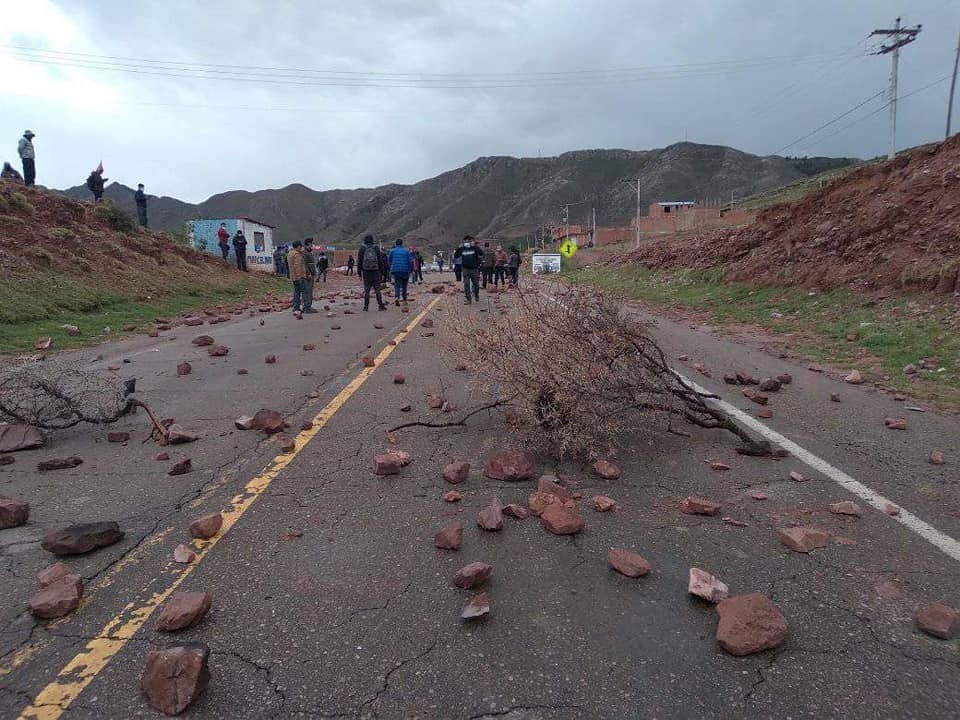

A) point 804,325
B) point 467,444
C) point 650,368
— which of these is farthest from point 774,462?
point 804,325

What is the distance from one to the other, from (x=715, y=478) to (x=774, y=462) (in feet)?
2.09

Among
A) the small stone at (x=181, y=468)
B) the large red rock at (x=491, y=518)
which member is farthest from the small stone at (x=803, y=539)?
the small stone at (x=181, y=468)

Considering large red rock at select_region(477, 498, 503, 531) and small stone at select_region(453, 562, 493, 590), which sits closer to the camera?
small stone at select_region(453, 562, 493, 590)

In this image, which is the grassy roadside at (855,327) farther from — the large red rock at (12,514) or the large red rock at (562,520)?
the large red rock at (12,514)

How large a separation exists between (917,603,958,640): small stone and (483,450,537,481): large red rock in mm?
2353

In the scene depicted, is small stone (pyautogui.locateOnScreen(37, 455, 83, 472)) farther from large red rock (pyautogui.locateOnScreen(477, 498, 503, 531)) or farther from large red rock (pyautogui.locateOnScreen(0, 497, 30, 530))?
large red rock (pyautogui.locateOnScreen(477, 498, 503, 531))

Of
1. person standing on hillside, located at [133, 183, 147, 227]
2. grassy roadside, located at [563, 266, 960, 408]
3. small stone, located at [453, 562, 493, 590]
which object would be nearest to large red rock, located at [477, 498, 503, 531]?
small stone, located at [453, 562, 493, 590]

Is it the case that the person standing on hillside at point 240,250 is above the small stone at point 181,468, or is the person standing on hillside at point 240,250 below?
above

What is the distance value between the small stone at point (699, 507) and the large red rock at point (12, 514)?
398cm

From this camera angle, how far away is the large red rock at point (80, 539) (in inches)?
141

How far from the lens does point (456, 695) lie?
2412 millimetres

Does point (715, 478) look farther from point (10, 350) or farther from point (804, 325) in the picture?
point (10, 350)

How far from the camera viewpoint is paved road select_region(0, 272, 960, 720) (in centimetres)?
242

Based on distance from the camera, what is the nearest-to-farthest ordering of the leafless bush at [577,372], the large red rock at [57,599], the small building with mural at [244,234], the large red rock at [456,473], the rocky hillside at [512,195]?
1. the large red rock at [57,599]
2. the large red rock at [456,473]
3. the leafless bush at [577,372]
4. the small building with mural at [244,234]
5. the rocky hillside at [512,195]
